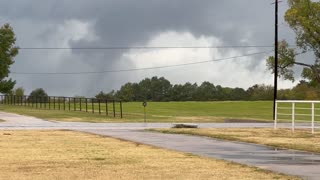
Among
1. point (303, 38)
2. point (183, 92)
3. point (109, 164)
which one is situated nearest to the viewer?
point (109, 164)

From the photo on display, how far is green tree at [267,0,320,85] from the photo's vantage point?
56.6 metres

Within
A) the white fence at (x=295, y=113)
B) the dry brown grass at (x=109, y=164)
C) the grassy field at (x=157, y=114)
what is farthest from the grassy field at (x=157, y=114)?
the dry brown grass at (x=109, y=164)

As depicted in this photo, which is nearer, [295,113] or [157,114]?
[295,113]

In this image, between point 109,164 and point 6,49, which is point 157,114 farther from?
point 109,164

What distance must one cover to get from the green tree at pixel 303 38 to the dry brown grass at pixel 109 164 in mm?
39188

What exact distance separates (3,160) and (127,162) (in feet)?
10.5

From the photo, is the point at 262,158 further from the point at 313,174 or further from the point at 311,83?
the point at 311,83

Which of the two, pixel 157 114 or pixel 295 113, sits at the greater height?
pixel 295 113

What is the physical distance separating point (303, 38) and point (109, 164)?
151 feet

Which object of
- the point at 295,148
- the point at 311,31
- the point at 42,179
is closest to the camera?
the point at 42,179

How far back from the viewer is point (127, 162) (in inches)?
603

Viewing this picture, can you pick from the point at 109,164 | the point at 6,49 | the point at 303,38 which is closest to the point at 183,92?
the point at 6,49

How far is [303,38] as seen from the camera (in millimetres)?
57812

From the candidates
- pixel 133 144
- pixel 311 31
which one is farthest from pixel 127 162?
pixel 311 31
